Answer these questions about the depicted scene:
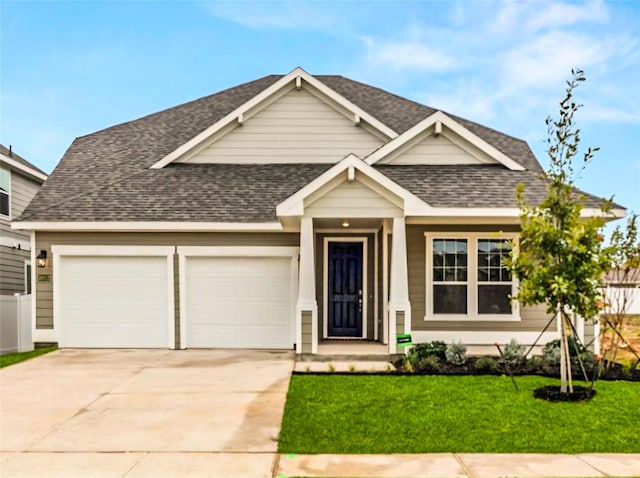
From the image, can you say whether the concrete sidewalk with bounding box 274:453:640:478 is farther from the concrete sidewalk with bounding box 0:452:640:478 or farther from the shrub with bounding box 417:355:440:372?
the shrub with bounding box 417:355:440:372

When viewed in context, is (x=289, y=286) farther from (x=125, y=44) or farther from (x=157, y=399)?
(x=125, y=44)

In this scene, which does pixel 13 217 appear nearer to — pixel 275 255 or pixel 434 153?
pixel 275 255

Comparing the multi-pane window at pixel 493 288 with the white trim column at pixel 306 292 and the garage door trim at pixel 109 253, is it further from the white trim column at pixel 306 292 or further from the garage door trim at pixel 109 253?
the garage door trim at pixel 109 253

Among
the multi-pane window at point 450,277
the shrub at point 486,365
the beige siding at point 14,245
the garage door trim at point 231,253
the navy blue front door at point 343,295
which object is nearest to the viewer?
the shrub at point 486,365

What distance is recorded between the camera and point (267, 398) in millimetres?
7238

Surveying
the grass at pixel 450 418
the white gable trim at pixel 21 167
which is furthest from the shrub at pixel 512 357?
the white gable trim at pixel 21 167

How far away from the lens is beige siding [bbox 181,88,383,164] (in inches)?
531

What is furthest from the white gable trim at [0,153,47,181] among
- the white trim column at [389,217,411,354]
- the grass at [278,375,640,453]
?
the grass at [278,375,640,453]

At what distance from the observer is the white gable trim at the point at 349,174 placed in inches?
388

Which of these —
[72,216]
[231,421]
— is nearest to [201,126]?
[72,216]

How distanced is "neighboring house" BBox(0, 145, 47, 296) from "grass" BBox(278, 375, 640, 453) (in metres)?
12.4

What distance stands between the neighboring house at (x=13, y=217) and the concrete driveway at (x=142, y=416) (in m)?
7.63

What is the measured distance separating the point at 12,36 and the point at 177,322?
343 inches

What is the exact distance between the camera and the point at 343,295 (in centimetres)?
1230
